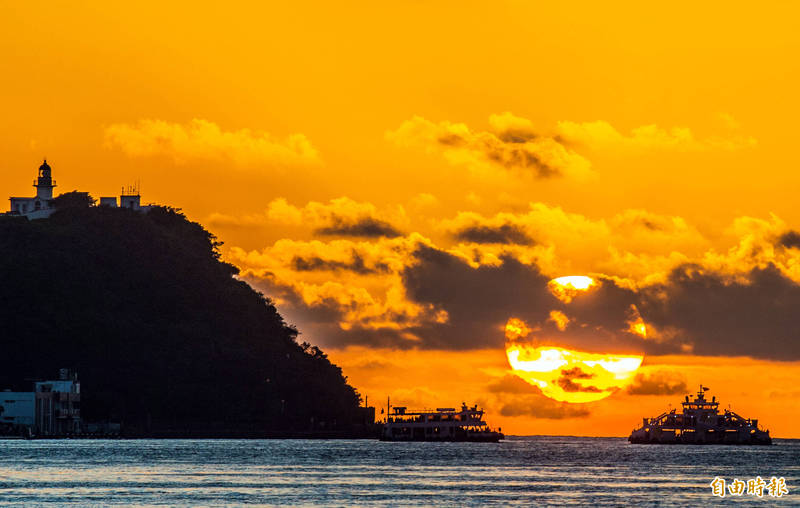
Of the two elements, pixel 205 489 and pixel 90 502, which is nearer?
pixel 90 502

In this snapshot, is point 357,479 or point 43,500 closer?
point 43,500

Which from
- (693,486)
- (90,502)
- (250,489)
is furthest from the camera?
(693,486)

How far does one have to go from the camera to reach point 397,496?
541 ft

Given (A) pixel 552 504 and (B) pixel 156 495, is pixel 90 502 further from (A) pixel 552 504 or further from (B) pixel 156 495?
(A) pixel 552 504

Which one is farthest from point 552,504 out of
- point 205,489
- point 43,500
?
point 43,500

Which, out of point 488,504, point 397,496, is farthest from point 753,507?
point 397,496

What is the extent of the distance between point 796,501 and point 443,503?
4140 centimetres

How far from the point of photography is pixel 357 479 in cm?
19738

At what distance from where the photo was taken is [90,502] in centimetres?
15112

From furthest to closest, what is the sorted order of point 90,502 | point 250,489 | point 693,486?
point 693,486 → point 250,489 → point 90,502

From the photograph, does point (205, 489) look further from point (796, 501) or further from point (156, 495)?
point (796, 501)

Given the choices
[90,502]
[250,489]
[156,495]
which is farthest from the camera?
[250,489]

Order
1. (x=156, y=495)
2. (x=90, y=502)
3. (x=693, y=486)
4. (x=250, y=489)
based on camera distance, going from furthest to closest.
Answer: (x=693, y=486)
(x=250, y=489)
(x=156, y=495)
(x=90, y=502)

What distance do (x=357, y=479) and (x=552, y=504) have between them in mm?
47817
